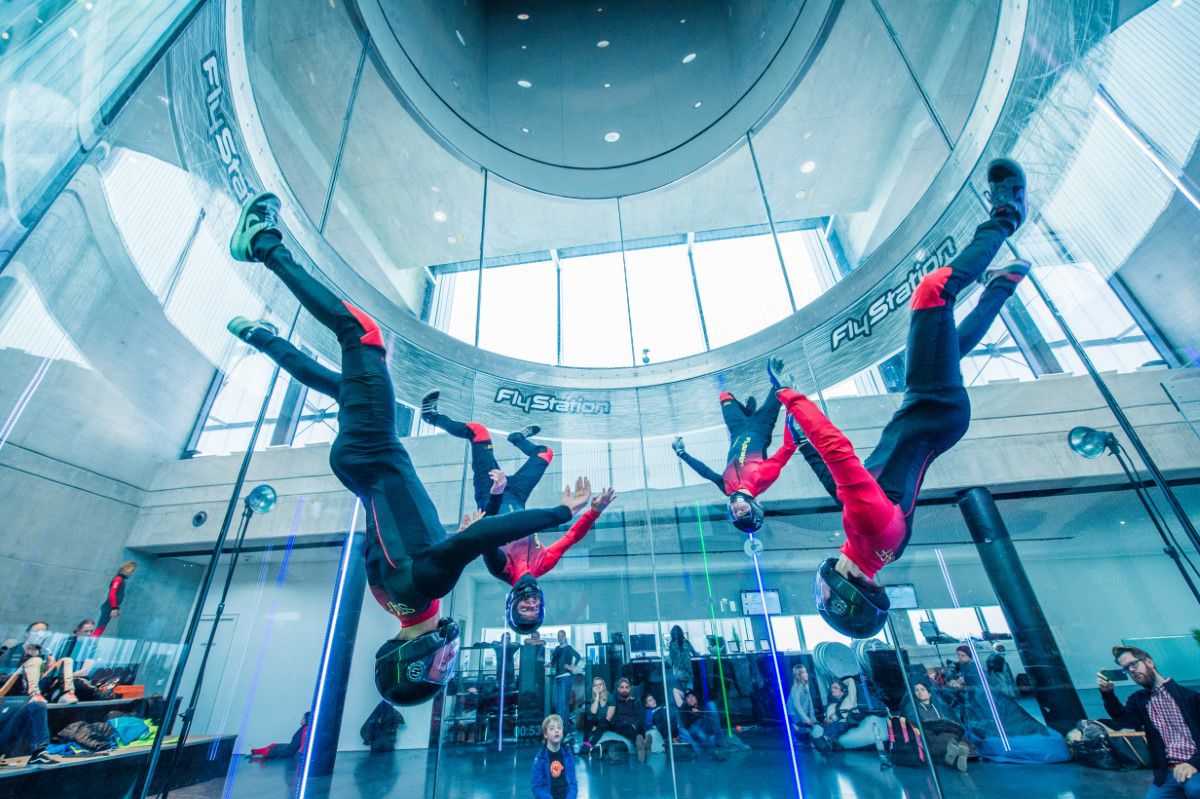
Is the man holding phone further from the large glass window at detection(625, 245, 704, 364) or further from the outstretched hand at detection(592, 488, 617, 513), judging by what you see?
the large glass window at detection(625, 245, 704, 364)

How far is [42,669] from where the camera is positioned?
9.80ft

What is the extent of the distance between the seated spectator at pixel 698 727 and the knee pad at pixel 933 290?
428 centimetres

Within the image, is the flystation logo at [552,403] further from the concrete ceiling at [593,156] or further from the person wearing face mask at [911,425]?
the person wearing face mask at [911,425]

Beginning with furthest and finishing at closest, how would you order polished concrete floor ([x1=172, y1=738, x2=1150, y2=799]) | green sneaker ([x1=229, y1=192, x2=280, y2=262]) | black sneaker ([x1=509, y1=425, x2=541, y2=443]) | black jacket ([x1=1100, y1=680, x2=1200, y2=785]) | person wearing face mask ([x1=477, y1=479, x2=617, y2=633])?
black sneaker ([x1=509, y1=425, x2=541, y2=443]) < polished concrete floor ([x1=172, y1=738, x2=1150, y2=799]) < person wearing face mask ([x1=477, y1=479, x2=617, y2=633]) < black jacket ([x1=1100, y1=680, x2=1200, y2=785]) < green sneaker ([x1=229, y1=192, x2=280, y2=262])

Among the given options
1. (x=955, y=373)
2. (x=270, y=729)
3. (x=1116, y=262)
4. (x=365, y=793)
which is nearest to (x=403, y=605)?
(x=955, y=373)

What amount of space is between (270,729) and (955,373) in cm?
681

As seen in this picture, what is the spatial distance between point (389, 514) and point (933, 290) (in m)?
3.02

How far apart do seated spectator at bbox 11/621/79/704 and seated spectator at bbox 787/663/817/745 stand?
5.93 meters

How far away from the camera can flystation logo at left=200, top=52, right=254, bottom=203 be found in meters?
3.14

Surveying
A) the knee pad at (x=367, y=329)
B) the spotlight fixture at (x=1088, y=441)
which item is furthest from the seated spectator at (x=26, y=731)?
the spotlight fixture at (x=1088, y=441)

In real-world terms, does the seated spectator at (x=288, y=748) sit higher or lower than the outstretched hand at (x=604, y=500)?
lower

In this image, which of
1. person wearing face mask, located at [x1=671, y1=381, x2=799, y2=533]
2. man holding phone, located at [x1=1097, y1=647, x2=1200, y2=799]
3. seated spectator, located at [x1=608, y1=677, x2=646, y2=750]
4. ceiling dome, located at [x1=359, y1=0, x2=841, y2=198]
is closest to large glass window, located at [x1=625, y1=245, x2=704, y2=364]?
person wearing face mask, located at [x1=671, y1=381, x2=799, y2=533]

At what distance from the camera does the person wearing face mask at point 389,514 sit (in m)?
2.29

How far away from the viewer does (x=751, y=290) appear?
21.6 feet
